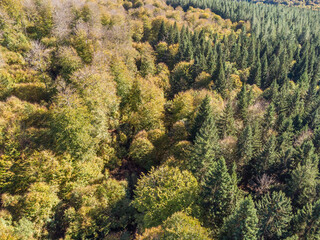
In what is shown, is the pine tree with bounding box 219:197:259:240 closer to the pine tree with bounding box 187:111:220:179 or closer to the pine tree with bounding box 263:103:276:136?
A: the pine tree with bounding box 187:111:220:179

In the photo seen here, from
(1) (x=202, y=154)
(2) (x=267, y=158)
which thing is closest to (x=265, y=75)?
(2) (x=267, y=158)

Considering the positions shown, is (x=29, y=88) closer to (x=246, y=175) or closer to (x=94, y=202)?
(x=94, y=202)

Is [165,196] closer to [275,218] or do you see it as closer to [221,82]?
[275,218]

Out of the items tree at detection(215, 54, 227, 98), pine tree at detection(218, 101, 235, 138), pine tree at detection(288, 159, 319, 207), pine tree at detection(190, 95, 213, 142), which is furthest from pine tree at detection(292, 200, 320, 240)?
tree at detection(215, 54, 227, 98)

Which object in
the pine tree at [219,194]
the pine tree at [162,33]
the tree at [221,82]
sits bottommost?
the pine tree at [219,194]

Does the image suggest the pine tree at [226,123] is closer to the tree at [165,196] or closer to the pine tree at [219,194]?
the pine tree at [219,194]

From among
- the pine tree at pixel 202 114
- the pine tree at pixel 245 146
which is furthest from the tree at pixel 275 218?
the pine tree at pixel 202 114

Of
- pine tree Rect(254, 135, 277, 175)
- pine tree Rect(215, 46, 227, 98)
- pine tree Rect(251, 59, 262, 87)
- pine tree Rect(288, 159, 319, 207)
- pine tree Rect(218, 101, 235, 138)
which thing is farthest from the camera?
pine tree Rect(251, 59, 262, 87)
